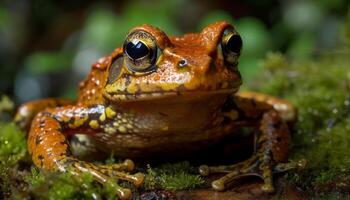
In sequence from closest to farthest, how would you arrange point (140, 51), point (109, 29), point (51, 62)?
point (140, 51), point (109, 29), point (51, 62)

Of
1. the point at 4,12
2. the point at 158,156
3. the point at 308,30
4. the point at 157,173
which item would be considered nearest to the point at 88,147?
the point at 158,156

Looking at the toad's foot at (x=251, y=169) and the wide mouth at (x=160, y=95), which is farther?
the toad's foot at (x=251, y=169)

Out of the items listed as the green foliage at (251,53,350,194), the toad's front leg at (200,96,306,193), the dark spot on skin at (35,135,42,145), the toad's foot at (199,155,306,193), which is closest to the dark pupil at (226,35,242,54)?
the toad's front leg at (200,96,306,193)

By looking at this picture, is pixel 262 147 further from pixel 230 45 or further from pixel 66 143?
pixel 66 143

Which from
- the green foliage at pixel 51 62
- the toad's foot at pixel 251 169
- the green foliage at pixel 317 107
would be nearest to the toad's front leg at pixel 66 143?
the toad's foot at pixel 251 169

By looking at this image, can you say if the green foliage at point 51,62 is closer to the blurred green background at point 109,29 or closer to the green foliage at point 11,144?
the blurred green background at point 109,29

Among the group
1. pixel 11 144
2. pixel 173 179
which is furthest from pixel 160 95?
pixel 11 144

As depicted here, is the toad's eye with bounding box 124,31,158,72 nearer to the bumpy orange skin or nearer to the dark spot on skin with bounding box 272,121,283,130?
the bumpy orange skin
